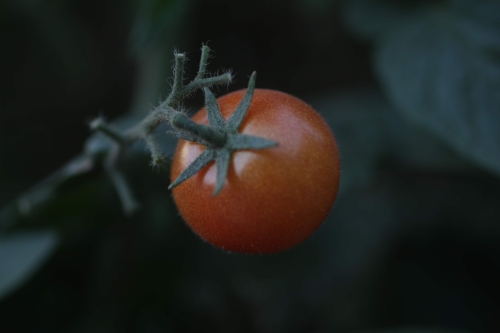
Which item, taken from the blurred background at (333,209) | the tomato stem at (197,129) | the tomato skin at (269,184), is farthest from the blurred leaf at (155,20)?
the tomato stem at (197,129)

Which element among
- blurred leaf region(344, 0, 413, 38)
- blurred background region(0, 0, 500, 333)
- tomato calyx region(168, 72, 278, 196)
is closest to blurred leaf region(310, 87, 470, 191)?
blurred background region(0, 0, 500, 333)

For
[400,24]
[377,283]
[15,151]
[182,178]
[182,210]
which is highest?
[182,178]

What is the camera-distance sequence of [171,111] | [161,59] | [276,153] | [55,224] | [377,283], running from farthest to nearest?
[161,59], [377,283], [55,224], [171,111], [276,153]

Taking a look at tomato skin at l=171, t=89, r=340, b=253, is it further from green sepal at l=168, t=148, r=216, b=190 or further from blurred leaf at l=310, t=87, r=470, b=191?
blurred leaf at l=310, t=87, r=470, b=191

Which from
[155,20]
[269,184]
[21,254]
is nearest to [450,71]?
[155,20]

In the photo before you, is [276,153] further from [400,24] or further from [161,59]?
[161,59]

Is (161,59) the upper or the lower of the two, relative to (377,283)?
upper

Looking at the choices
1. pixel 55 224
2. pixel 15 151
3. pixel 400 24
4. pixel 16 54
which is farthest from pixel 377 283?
pixel 16 54
